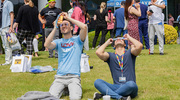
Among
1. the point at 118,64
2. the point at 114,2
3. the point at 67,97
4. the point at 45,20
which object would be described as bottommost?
the point at 67,97

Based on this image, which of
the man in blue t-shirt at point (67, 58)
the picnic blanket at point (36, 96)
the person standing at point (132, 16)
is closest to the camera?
the picnic blanket at point (36, 96)

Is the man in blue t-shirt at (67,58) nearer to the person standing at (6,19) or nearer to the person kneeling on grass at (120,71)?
the person kneeling on grass at (120,71)

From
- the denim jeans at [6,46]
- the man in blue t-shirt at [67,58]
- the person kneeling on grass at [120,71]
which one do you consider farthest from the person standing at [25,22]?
the person kneeling on grass at [120,71]

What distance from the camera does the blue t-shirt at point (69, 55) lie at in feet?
18.4

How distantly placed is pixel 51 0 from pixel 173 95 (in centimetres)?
633

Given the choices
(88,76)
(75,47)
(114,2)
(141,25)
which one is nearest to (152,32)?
(141,25)

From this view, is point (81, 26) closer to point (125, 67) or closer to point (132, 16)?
point (125, 67)

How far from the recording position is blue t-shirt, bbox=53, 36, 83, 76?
561 centimetres

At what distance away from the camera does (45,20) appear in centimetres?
1098

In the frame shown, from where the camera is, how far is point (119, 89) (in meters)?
5.07

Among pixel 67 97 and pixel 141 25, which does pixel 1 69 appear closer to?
pixel 67 97

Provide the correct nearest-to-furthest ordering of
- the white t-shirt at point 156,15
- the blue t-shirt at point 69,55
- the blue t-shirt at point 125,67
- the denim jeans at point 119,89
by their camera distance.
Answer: the denim jeans at point 119,89
the blue t-shirt at point 125,67
the blue t-shirt at point 69,55
the white t-shirt at point 156,15

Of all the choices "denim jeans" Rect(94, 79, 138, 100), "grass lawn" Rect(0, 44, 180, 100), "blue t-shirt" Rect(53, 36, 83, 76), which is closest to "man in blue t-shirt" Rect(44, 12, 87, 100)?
"blue t-shirt" Rect(53, 36, 83, 76)

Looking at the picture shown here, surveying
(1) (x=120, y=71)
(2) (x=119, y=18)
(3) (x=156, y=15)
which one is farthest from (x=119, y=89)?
(2) (x=119, y=18)
